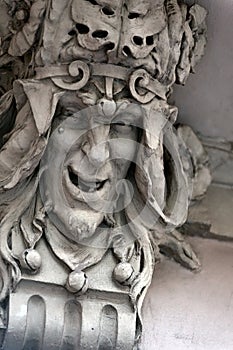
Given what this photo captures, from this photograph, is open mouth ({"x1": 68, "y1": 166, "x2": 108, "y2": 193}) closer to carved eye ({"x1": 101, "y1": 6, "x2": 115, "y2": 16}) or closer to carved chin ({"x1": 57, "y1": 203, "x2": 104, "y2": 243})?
carved chin ({"x1": 57, "y1": 203, "x2": 104, "y2": 243})

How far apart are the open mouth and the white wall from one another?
316 mm

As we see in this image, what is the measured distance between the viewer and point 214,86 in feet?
8.73

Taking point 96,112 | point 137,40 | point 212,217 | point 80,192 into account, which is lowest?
point 212,217

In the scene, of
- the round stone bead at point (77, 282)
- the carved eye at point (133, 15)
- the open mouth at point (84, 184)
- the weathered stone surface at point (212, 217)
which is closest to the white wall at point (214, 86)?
the weathered stone surface at point (212, 217)

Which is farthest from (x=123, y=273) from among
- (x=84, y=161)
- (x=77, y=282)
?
(x=84, y=161)

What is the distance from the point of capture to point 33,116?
2.38 meters

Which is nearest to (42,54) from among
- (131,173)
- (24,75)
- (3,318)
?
(24,75)

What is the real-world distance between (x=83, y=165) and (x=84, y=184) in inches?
1.1

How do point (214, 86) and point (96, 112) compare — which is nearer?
point (96, 112)

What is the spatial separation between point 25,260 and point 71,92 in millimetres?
257

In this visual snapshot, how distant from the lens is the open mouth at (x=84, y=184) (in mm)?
2398

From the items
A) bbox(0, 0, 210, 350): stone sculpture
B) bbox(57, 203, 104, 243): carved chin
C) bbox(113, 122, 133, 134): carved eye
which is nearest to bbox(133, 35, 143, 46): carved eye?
bbox(0, 0, 210, 350): stone sculpture

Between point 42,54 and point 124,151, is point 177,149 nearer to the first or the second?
point 124,151

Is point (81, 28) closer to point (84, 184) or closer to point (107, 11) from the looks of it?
point (107, 11)
